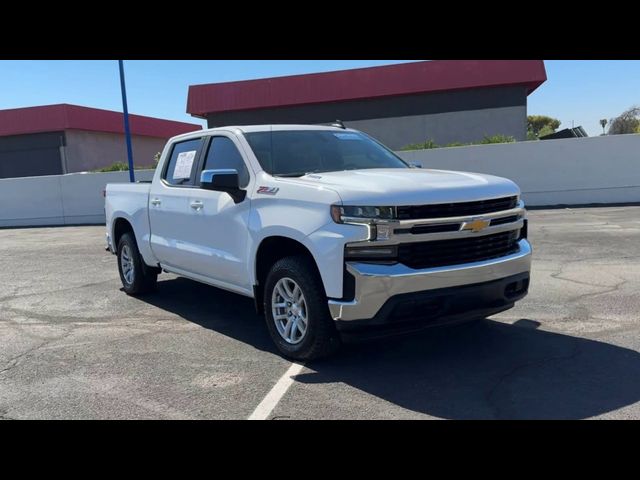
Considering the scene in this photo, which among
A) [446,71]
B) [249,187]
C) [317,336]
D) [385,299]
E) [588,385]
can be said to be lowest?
[588,385]

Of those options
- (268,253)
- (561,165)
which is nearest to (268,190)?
(268,253)

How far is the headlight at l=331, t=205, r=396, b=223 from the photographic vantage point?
4113mm

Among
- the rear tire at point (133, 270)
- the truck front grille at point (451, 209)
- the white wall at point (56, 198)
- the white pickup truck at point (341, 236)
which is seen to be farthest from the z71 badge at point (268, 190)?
the white wall at point (56, 198)

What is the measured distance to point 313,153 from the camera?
18.1 feet

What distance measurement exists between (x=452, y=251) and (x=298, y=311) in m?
1.30

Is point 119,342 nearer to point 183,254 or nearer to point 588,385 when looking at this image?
point 183,254

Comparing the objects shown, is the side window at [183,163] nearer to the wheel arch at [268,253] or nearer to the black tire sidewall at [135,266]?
the black tire sidewall at [135,266]

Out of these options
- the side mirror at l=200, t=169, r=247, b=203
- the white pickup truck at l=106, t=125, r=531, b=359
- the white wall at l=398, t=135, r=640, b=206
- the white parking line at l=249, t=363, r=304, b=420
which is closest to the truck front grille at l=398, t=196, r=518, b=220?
the white pickup truck at l=106, t=125, r=531, b=359

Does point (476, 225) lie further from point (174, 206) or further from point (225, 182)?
point (174, 206)

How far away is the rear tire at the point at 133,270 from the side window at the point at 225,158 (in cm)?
204

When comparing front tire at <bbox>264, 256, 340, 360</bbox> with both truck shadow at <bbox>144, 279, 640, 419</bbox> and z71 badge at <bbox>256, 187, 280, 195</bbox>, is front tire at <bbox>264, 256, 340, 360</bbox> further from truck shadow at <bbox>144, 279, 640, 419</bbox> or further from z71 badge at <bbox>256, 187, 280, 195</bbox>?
z71 badge at <bbox>256, 187, 280, 195</bbox>

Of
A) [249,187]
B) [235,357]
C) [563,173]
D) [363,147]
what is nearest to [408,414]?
[235,357]

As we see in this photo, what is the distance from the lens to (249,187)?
5.11 meters
